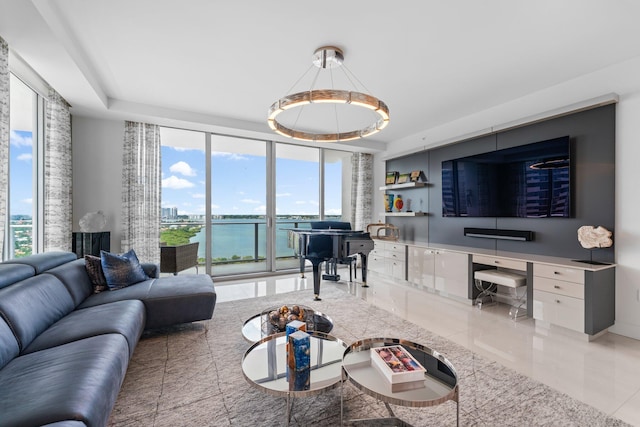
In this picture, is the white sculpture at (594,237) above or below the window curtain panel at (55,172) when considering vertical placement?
below

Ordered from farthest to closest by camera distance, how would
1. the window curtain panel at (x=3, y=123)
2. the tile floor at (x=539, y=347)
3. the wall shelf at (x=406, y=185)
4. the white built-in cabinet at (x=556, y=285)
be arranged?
the wall shelf at (x=406, y=185), the white built-in cabinet at (x=556, y=285), the window curtain panel at (x=3, y=123), the tile floor at (x=539, y=347)

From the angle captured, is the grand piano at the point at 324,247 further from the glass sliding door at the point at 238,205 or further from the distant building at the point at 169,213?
the distant building at the point at 169,213

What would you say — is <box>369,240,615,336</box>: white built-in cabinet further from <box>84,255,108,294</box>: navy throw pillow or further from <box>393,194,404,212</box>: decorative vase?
<box>84,255,108,294</box>: navy throw pillow

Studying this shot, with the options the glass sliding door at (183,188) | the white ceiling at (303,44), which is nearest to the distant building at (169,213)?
the glass sliding door at (183,188)

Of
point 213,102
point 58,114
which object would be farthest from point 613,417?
point 58,114

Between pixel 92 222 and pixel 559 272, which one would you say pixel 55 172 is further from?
pixel 559 272

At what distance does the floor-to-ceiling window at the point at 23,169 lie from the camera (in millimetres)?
2984

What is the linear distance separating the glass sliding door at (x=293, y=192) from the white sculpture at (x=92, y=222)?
274 centimetres

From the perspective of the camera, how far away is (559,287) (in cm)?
297

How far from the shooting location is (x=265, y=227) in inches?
221

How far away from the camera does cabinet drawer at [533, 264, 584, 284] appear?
2826 mm

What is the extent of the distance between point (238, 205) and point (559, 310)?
15.9 ft

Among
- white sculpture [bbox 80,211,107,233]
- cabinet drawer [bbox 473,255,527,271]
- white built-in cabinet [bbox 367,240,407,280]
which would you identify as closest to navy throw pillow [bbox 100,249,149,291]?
white sculpture [bbox 80,211,107,233]

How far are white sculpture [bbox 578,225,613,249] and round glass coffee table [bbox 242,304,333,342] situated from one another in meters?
2.82
